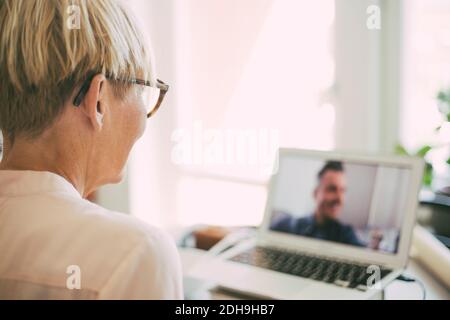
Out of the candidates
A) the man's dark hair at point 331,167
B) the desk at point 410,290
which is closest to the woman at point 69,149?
the desk at point 410,290

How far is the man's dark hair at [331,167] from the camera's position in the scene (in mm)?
1187

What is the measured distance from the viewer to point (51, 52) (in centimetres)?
63

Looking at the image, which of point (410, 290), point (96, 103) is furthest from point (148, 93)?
point (410, 290)

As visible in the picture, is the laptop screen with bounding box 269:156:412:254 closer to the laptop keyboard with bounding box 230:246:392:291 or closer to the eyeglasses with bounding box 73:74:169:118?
the laptop keyboard with bounding box 230:246:392:291

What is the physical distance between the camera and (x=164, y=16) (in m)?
1.96

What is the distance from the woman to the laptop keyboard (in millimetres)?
503

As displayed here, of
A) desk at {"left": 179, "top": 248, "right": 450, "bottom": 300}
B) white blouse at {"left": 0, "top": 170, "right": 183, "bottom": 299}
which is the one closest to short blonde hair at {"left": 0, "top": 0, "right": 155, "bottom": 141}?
white blouse at {"left": 0, "top": 170, "right": 183, "bottom": 299}

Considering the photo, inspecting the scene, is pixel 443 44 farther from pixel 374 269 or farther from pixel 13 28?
pixel 13 28

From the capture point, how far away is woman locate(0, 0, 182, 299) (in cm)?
57

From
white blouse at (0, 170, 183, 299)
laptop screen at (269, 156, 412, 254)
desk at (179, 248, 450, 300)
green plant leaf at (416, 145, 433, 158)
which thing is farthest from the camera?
green plant leaf at (416, 145, 433, 158)

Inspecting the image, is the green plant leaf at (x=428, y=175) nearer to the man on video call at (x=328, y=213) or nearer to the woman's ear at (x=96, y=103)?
the man on video call at (x=328, y=213)

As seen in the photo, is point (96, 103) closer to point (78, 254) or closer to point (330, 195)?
point (78, 254)

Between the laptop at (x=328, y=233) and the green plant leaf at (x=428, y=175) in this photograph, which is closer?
the laptop at (x=328, y=233)
